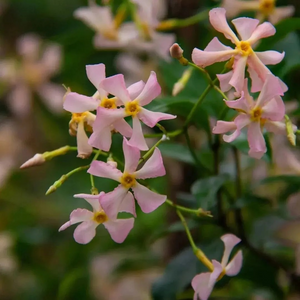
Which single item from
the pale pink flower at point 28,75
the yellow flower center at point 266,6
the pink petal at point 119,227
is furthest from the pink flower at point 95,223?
the pale pink flower at point 28,75

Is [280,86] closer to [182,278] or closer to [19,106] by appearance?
[182,278]

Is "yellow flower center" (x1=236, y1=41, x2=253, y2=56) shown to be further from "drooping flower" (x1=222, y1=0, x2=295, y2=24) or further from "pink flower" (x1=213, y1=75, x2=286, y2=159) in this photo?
"drooping flower" (x1=222, y1=0, x2=295, y2=24)

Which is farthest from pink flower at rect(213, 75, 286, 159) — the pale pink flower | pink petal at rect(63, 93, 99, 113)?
the pale pink flower

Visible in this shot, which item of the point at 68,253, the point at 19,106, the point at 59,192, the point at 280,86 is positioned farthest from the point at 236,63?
the point at 59,192

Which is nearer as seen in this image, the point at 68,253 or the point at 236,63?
the point at 236,63

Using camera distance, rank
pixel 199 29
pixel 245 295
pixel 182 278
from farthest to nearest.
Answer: pixel 199 29, pixel 245 295, pixel 182 278

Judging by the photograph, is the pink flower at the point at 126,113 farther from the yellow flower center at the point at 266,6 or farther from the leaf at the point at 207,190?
the yellow flower center at the point at 266,6

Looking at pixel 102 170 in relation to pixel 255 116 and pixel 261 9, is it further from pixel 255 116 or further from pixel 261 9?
pixel 261 9
